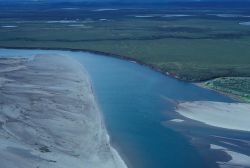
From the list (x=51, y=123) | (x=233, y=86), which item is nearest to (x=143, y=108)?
(x=51, y=123)

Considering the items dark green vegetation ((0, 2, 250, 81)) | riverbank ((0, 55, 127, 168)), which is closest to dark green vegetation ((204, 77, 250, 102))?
dark green vegetation ((0, 2, 250, 81))

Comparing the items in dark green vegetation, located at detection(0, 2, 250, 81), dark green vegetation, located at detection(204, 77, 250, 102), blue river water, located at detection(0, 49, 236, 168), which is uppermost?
dark green vegetation, located at detection(0, 2, 250, 81)

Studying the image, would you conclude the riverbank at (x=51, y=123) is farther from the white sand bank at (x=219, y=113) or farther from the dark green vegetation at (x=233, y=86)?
the dark green vegetation at (x=233, y=86)

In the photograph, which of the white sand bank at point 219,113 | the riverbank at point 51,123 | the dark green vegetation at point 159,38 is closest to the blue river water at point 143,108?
the riverbank at point 51,123

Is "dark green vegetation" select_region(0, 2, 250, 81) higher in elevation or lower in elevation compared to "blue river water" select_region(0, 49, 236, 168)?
higher

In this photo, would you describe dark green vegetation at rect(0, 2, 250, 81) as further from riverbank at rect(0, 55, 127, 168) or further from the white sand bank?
riverbank at rect(0, 55, 127, 168)

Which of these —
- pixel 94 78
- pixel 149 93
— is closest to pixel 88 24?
pixel 94 78
